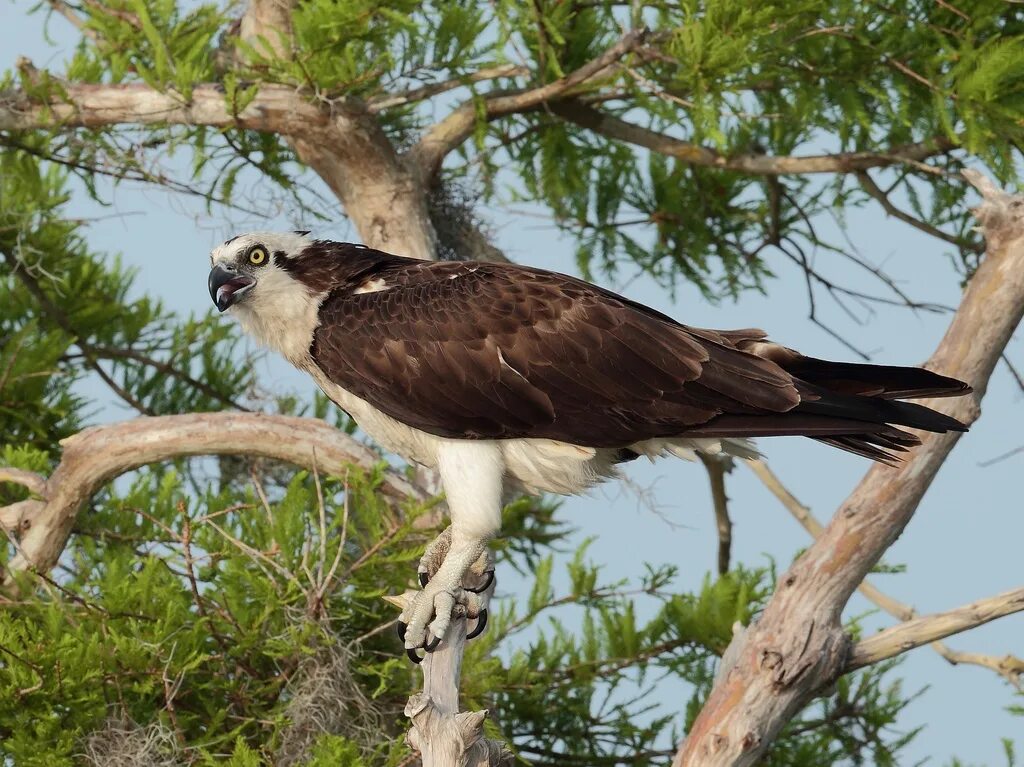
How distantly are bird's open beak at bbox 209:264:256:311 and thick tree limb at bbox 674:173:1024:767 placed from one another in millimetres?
2431

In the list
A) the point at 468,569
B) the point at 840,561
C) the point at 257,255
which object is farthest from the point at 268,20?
the point at 840,561

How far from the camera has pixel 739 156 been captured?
23.6ft

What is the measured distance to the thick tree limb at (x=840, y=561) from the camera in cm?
534

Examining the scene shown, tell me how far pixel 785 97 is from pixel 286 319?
4375 mm

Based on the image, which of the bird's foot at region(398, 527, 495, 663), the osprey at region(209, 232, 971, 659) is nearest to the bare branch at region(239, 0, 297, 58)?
the osprey at region(209, 232, 971, 659)

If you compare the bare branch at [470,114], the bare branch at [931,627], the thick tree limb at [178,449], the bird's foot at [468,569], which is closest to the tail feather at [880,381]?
the bird's foot at [468,569]

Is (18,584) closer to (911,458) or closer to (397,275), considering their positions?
(397,275)

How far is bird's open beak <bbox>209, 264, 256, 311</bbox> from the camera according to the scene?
182 inches

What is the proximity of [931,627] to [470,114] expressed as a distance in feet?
11.2

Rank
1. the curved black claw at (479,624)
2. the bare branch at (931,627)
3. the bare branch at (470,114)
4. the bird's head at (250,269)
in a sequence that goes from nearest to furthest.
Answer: the curved black claw at (479,624) < the bird's head at (250,269) < the bare branch at (931,627) < the bare branch at (470,114)

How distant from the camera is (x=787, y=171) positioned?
23.4 ft

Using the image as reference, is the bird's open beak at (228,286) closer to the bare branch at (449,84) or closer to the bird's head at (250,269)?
the bird's head at (250,269)

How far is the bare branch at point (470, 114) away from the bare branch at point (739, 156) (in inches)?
10.1

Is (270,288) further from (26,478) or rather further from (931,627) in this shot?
(931,627)
